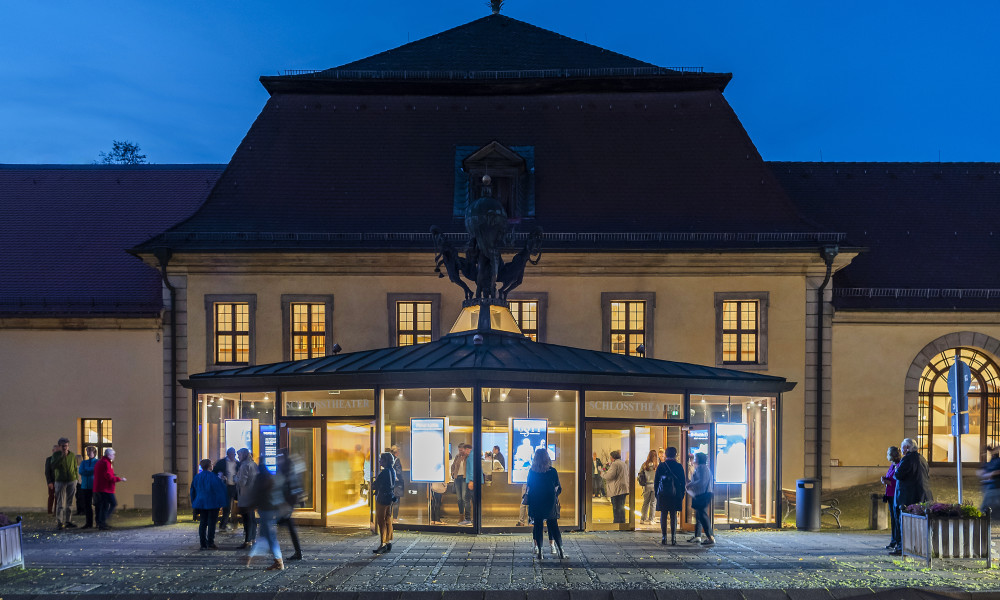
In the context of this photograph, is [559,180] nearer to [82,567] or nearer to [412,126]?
[412,126]

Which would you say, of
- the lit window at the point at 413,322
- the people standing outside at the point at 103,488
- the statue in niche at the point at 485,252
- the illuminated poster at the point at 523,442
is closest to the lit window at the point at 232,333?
the lit window at the point at 413,322

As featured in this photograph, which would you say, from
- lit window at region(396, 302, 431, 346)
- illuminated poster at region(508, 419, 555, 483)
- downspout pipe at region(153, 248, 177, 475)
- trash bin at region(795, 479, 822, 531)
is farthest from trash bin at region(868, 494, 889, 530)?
downspout pipe at region(153, 248, 177, 475)

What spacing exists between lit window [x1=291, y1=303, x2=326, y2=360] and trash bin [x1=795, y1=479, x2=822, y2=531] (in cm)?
1256

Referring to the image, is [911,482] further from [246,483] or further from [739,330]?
[246,483]

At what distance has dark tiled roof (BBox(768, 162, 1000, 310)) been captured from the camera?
83.0 feet

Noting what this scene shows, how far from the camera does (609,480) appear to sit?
58.3 feet

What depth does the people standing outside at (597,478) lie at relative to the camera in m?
17.7

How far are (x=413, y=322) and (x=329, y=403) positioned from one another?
6774 mm

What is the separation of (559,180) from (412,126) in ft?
14.9

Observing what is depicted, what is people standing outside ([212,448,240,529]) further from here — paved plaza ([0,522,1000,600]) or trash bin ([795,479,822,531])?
trash bin ([795,479,822,531])

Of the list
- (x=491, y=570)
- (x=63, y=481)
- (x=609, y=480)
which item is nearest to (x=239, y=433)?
(x=63, y=481)

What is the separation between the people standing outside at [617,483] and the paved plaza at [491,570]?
1187 millimetres

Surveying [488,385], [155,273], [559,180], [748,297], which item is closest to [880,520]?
[748,297]

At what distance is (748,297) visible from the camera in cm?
2439
